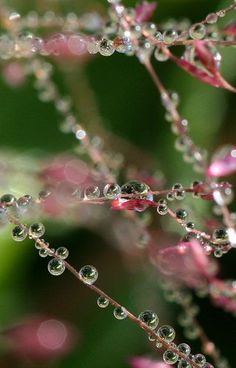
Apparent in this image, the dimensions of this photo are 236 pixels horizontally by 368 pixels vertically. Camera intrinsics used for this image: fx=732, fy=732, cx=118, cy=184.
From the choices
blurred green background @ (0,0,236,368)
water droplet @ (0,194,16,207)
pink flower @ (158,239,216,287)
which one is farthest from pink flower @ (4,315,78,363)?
water droplet @ (0,194,16,207)

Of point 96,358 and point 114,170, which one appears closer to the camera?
point 114,170

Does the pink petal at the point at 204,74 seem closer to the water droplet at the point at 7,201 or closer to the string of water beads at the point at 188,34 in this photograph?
the string of water beads at the point at 188,34

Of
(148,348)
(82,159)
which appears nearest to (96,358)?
(148,348)

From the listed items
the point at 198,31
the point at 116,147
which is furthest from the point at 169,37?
the point at 116,147

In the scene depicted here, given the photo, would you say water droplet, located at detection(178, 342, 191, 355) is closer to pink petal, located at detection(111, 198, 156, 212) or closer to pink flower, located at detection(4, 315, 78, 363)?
pink petal, located at detection(111, 198, 156, 212)

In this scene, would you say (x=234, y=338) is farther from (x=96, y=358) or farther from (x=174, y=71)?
(x=174, y=71)

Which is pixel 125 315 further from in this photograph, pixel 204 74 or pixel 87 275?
pixel 204 74
